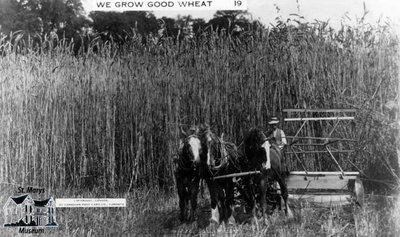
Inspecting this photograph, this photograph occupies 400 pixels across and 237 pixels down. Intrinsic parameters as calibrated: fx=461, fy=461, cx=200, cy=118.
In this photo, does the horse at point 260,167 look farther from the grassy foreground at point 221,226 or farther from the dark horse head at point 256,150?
the grassy foreground at point 221,226

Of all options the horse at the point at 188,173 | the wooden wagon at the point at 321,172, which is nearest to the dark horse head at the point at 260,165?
the wooden wagon at the point at 321,172

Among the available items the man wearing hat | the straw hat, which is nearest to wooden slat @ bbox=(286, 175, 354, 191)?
the man wearing hat

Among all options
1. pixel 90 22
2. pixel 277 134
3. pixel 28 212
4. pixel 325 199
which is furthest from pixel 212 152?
pixel 90 22

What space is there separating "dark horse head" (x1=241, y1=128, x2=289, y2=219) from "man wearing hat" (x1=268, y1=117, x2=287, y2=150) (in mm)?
252

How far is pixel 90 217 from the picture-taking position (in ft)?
17.0

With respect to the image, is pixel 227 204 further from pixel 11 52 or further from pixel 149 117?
pixel 11 52

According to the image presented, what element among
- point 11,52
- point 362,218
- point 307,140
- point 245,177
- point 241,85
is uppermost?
point 11,52

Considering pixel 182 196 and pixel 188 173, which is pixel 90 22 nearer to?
pixel 188 173

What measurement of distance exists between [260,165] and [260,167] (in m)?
0.05

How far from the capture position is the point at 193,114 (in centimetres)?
593

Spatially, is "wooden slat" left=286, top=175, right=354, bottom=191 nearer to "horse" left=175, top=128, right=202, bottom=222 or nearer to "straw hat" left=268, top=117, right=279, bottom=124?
"straw hat" left=268, top=117, right=279, bottom=124

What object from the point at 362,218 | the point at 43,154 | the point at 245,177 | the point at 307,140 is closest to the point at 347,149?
the point at 307,140

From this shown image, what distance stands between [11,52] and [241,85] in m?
3.08

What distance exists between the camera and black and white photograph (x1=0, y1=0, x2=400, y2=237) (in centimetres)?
525
